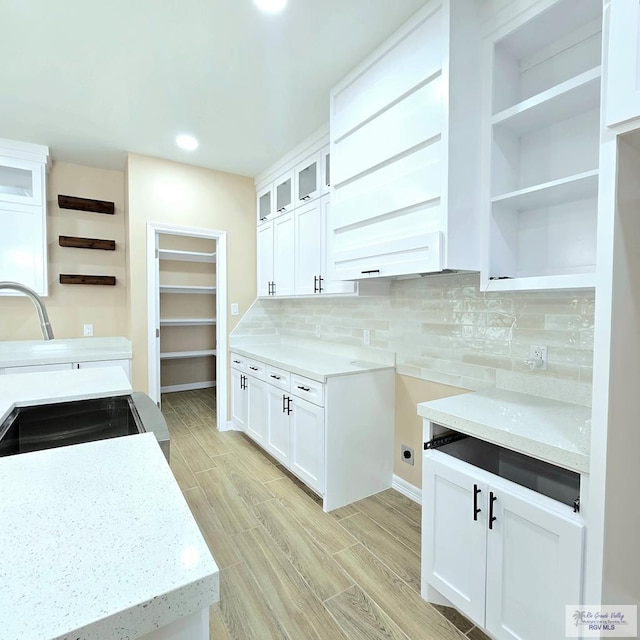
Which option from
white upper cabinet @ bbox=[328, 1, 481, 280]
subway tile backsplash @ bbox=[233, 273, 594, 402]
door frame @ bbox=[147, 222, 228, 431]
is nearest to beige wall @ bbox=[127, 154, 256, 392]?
door frame @ bbox=[147, 222, 228, 431]

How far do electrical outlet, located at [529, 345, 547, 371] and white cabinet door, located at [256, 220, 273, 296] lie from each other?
8.21 feet

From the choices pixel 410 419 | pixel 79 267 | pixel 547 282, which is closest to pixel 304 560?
pixel 410 419

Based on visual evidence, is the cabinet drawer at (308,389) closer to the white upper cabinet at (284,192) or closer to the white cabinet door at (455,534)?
the white cabinet door at (455,534)

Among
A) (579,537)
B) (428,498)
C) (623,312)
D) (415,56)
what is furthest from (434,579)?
(415,56)

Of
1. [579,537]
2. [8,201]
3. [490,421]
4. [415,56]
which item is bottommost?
[579,537]

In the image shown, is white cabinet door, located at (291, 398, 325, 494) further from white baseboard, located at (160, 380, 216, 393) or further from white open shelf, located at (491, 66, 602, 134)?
white baseboard, located at (160, 380, 216, 393)

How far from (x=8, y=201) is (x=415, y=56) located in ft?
11.0

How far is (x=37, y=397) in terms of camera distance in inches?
55.5

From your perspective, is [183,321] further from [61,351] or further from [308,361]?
[308,361]

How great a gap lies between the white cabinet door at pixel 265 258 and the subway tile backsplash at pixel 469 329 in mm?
868

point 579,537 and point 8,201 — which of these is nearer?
point 579,537

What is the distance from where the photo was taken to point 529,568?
122 centimetres

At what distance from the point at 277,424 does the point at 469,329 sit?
5.44 ft

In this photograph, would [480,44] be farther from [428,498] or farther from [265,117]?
[428,498]
